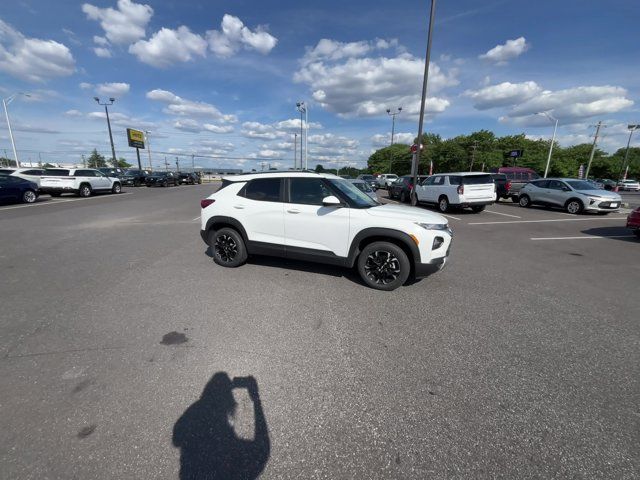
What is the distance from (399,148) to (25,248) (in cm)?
9760

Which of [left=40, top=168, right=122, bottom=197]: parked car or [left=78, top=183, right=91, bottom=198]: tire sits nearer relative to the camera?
[left=40, top=168, right=122, bottom=197]: parked car

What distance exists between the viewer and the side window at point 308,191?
15.6 ft

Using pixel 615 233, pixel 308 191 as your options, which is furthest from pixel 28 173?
pixel 615 233

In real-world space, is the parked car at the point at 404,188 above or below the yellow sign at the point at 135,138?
below

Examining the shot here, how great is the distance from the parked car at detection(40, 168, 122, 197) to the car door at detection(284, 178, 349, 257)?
19.5m

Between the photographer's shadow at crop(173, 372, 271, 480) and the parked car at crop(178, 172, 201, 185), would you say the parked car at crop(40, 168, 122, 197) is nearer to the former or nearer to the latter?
the parked car at crop(178, 172, 201, 185)

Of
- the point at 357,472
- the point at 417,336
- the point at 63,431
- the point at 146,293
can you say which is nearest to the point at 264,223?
the point at 146,293

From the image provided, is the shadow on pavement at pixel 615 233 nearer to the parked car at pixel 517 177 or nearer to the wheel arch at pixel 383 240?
the wheel arch at pixel 383 240

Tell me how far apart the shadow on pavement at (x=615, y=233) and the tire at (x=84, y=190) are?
990 inches

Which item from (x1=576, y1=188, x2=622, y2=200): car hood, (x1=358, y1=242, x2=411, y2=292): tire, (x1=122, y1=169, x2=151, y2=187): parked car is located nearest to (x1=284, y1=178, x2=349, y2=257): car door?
(x1=358, y1=242, x2=411, y2=292): tire

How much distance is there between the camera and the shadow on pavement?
27.8 ft

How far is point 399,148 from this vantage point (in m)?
93.8

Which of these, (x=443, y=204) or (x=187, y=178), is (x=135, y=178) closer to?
(x=187, y=178)

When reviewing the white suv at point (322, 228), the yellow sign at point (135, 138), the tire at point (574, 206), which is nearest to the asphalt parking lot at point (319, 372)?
the white suv at point (322, 228)
